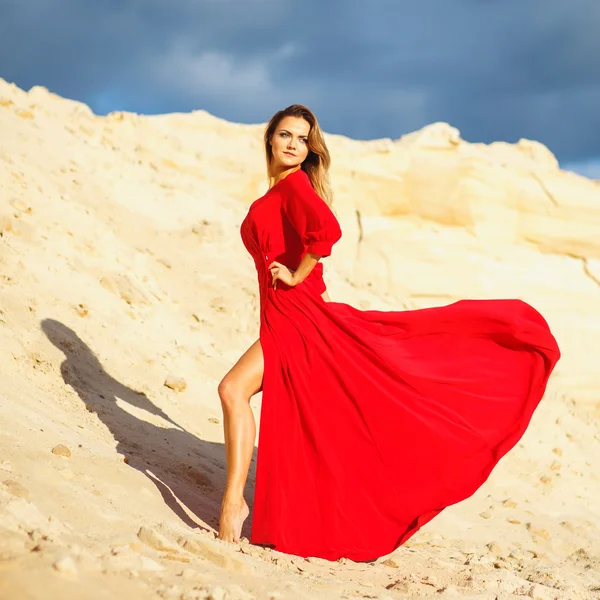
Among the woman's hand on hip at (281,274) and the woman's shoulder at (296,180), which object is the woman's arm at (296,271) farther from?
the woman's shoulder at (296,180)

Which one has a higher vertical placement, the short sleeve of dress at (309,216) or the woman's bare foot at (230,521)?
the short sleeve of dress at (309,216)

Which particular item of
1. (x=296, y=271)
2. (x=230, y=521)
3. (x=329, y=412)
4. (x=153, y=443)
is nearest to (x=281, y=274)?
(x=296, y=271)

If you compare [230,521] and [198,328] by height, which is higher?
[198,328]

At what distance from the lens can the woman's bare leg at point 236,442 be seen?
3086 millimetres

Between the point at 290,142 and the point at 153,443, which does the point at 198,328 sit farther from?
the point at 290,142

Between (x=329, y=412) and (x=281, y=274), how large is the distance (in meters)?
0.59

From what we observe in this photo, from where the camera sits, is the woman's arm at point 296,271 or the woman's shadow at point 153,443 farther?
the woman's shadow at point 153,443

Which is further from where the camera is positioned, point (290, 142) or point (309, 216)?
point (290, 142)

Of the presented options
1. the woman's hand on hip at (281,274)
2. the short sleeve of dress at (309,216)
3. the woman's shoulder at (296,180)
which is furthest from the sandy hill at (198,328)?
the woman's shoulder at (296,180)

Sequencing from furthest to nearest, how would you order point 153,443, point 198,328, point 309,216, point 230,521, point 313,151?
point 198,328
point 153,443
point 313,151
point 309,216
point 230,521

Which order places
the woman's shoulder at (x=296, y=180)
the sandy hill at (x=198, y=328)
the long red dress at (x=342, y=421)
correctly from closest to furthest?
the sandy hill at (x=198, y=328) < the long red dress at (x=342, y=421) < the woman's shoulder at (x=296, y=180)

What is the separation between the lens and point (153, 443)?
4.21 metres

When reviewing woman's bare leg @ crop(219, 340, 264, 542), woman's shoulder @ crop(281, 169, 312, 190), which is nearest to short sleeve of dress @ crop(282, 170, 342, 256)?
woman's shoulder @ crop(281, 169, 312, 190)

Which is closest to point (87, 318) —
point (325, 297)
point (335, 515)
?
point (325, 297)
